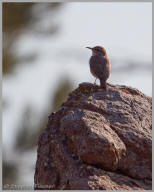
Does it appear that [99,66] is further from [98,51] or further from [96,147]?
[96,147]

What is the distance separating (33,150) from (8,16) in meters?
2.48

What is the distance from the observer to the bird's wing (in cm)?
1184

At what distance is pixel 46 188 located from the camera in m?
7.89

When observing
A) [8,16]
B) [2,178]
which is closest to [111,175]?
[2,178]

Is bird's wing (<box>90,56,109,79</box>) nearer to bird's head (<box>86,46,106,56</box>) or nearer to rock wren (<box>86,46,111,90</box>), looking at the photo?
rock wren (<box>86,46,111,90</box>)

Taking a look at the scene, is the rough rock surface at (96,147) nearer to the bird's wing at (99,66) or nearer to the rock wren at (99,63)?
the rock wren at (99,63)

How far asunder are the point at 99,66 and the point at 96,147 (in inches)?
185

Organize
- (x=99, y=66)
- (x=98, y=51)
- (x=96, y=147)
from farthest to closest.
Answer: (x=98, y=51) < (x=99, y=66) < (x=96, y=147)

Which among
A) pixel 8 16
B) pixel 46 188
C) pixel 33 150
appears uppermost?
pixel 8 16

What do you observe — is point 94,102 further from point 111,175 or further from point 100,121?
point 111,175

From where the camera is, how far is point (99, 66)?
12.3 m

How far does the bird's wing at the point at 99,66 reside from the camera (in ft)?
38.9

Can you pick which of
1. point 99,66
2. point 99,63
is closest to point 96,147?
point 99,66

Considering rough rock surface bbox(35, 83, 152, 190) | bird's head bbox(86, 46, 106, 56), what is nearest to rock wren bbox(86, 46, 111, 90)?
bird's head bbox(86, 46, 106, 56)
